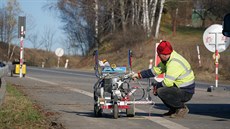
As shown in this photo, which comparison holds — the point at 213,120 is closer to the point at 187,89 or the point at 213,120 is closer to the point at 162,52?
the point at 187,89

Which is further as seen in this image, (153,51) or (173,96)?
(153,51)

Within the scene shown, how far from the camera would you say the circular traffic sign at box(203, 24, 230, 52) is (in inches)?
941

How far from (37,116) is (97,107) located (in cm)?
127

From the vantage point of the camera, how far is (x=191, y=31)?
212 feet

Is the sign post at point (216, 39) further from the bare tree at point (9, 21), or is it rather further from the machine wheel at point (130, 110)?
the bare tree at point (9, 21)

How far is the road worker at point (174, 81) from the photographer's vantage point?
12267 mm

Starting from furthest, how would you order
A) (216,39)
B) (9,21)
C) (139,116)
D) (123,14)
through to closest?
(9,21) < (123,14) < (216,39) < (139,116)

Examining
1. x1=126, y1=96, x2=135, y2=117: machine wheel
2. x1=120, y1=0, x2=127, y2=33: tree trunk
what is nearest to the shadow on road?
x1=126, y1=96, x2=135, y2=117: machine wheel

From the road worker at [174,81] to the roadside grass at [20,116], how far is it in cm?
217

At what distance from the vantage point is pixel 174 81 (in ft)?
40.5

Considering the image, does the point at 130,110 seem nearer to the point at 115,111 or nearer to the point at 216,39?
the point at 115,111

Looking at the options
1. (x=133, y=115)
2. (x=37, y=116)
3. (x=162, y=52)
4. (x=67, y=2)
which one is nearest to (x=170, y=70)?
(x=162, y=52)

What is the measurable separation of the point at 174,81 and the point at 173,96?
304 millimetres

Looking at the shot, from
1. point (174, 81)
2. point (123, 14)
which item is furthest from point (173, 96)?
point (123, 14)
